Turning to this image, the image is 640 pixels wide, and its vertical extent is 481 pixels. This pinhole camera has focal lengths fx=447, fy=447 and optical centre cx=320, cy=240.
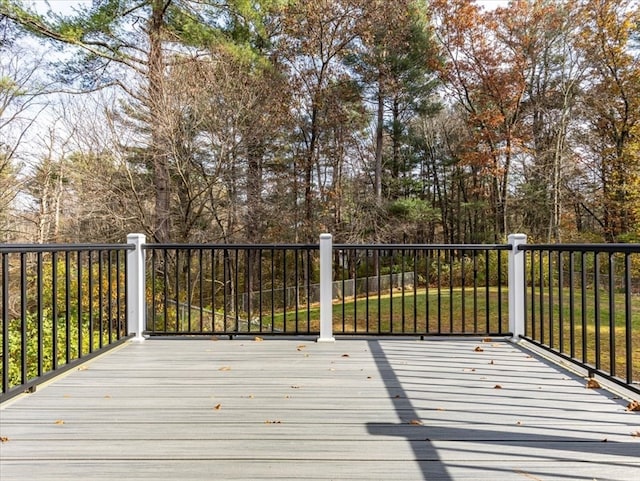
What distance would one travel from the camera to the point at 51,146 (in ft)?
27.1

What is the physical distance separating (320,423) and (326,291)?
1.84 meters

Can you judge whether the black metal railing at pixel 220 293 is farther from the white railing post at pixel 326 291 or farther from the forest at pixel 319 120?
the white railing post at pixel 326 291

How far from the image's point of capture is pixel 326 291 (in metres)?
3.80

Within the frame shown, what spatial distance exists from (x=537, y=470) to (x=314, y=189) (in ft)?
39.3

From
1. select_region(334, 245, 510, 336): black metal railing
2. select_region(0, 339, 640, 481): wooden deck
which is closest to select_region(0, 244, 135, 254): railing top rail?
select_region(0, 339, 640, 481): wooden deck

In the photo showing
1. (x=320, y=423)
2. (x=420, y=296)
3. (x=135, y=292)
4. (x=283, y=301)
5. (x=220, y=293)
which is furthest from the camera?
(x=420, y=296)

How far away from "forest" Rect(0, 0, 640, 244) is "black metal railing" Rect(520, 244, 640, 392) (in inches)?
160

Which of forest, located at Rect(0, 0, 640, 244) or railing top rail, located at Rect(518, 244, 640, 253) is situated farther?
forest, located at Rect(0, 0, 640, 244)

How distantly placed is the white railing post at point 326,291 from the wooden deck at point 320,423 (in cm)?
70

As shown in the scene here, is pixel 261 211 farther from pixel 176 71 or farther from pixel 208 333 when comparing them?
pixel 208 333

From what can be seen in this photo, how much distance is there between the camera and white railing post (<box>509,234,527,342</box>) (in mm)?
3719

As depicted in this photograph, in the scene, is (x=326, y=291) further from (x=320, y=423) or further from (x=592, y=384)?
(x=592, y=384)

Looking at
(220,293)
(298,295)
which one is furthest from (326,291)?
(220,293)

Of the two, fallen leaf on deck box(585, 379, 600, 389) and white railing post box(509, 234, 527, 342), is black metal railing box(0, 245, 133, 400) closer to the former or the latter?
fallen leaf on deck box(585, 379, 600, 389)
